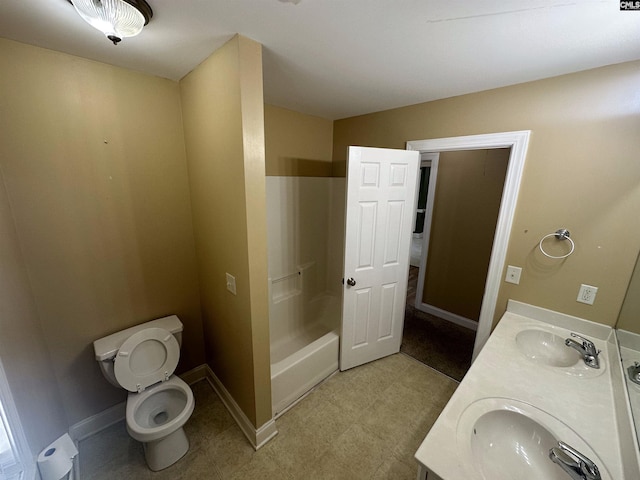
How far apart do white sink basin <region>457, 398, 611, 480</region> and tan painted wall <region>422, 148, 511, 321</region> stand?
2172 millimetres

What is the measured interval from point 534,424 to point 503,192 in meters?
1.35

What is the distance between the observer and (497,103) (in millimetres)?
1734

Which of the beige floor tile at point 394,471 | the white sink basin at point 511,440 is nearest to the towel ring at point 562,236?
the white sink basin at point 511,440

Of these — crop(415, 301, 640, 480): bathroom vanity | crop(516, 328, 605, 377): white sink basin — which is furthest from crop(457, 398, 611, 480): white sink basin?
crop(516, 328, 605, 377): white sink basin

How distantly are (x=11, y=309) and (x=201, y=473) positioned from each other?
1341 mm

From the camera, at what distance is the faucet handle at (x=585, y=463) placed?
0.80 metres

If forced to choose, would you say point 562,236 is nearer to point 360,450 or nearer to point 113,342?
point 360,450

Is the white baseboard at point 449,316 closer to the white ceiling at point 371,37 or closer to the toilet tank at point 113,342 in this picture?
the white ceiling at point 371,37

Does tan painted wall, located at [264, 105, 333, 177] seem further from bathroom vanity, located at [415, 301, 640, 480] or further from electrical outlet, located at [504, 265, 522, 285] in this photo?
bathroom vanity, located at [415, 301, 640, 480]

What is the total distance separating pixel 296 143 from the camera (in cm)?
251

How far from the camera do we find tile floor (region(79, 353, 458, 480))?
1.53 m

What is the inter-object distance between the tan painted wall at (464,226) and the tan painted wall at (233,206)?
2549 millimetres

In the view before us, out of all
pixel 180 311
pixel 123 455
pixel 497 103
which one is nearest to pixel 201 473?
pixel 123 455

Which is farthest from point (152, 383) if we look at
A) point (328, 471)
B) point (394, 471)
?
point (394, 471)
